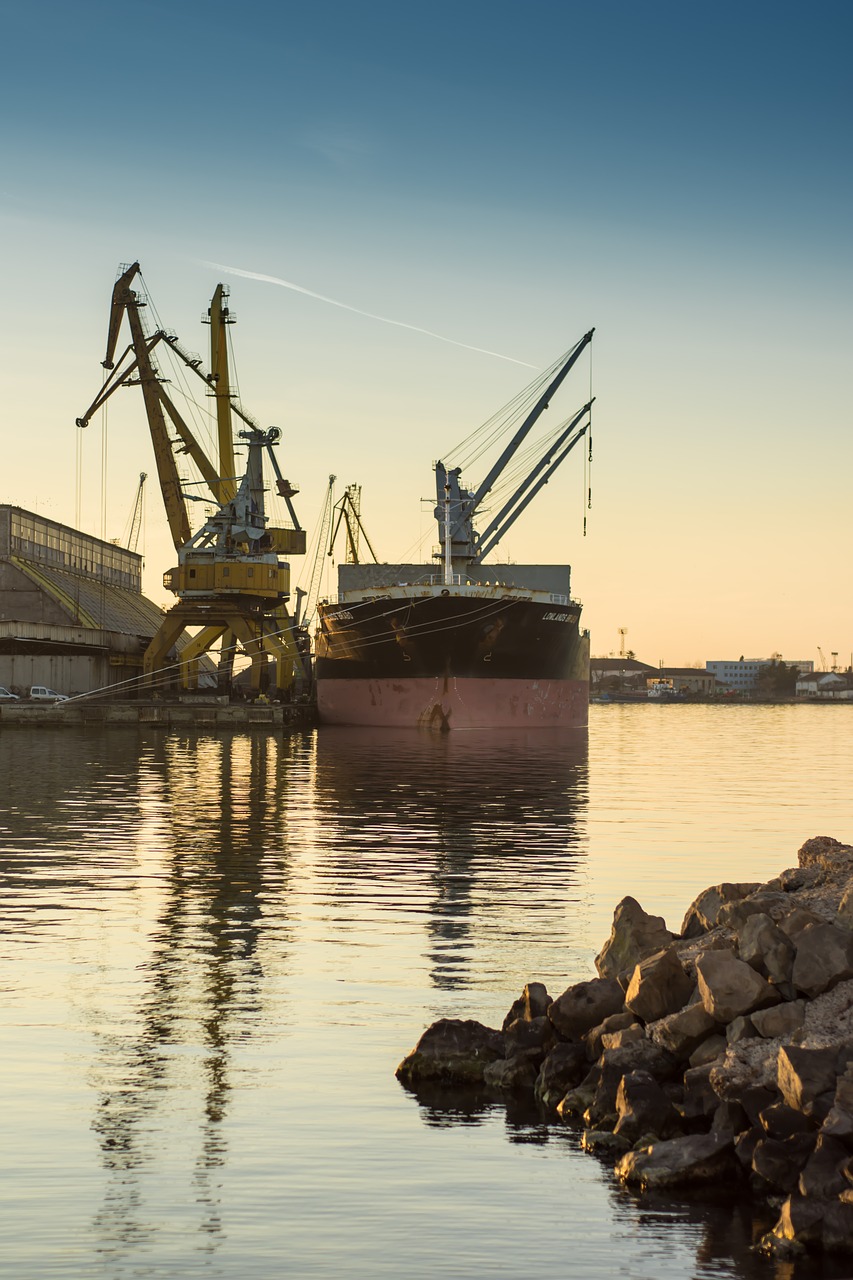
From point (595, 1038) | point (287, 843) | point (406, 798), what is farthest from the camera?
point (406, 798)

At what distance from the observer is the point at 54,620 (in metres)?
106

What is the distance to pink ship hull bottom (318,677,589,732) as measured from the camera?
3223 inches

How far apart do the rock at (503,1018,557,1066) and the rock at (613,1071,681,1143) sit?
1735 millimetres

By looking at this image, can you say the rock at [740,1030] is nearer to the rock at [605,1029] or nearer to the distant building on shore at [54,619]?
the rock at [605,1029]

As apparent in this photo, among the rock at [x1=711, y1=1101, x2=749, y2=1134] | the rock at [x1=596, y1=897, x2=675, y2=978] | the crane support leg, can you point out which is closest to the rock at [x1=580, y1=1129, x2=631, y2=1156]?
the rock at [x1=711, y1=1101, x2=749, y2=1134]

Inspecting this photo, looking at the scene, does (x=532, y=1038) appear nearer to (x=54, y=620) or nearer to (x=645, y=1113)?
(x=645, y=1113)

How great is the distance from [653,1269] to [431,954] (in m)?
9.67

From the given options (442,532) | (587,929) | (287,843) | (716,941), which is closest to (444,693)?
(442,532)

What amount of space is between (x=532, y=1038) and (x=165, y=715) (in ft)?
256

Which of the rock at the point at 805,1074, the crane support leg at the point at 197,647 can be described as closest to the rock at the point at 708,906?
the rock at the point at 805,1074

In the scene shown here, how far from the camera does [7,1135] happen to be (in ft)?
39.1

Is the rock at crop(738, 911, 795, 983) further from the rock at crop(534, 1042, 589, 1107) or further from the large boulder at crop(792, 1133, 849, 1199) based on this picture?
the large boulder at crop(792, 1133, 849, 1199)

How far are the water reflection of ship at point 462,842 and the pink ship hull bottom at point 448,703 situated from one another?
53.5 feet

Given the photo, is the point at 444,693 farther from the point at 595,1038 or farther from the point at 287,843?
the point at 595,1038
